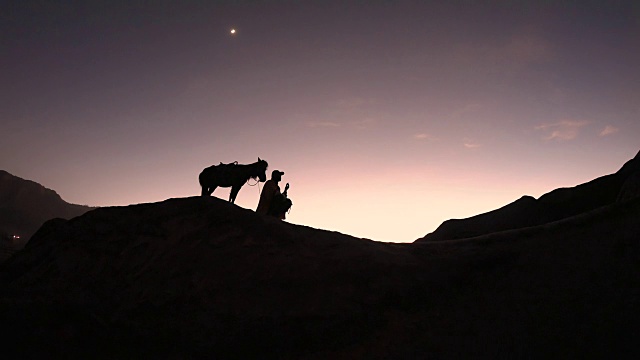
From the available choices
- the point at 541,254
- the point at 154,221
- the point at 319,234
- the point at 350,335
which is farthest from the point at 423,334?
the point at 154,221

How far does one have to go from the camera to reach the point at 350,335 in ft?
9.39

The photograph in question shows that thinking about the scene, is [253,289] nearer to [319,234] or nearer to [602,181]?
[319,234]

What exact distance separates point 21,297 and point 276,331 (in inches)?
105

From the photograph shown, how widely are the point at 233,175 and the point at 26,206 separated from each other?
248 feet

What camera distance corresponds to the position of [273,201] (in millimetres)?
8086

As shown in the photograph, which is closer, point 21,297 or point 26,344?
point 26,344

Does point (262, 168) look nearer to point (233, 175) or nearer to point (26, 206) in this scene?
point (233, 175)

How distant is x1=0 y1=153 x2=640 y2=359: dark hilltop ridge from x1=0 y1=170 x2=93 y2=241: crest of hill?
65.8 m

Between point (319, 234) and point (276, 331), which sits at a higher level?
point (319, 234)

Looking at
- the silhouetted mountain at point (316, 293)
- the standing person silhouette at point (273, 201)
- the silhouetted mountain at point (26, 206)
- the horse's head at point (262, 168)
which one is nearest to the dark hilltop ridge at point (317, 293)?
the silhouetted mountain at point (316, 293)

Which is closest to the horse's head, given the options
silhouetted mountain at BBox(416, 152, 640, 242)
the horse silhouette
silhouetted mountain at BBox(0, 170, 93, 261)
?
the horse silhouette

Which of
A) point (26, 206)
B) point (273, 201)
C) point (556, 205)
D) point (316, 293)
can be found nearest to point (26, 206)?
point (26, 206)

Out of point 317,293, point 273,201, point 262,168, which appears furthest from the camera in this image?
point 262,168

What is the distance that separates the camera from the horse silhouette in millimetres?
10984
